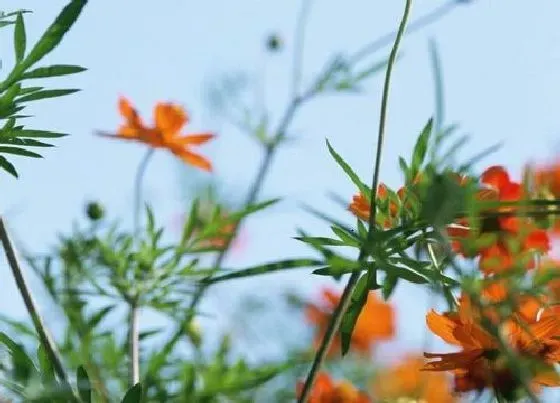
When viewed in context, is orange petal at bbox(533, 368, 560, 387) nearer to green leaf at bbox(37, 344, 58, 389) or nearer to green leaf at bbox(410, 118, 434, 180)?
green leaf at bbox(410, 118, 434, 180)

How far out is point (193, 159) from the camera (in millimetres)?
1480

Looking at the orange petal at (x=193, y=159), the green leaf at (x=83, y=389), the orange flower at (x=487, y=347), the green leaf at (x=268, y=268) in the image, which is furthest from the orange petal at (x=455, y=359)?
the orange petal at (x=193, y=159)

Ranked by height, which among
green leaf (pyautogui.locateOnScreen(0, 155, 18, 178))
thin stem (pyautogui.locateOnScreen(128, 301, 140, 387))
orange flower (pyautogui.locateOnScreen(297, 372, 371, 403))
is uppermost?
green leaf (pyautogui.locateOnScreen(0, 155, 18, 178))

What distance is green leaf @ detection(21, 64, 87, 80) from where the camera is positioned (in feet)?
2.66

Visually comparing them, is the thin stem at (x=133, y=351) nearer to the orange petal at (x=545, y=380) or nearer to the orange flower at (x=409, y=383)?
the orange flower at (x=409, y=383)

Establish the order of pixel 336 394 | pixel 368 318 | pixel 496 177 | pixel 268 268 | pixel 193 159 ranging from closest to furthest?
pixel 268 268 < pixel 496 177 < pixel 336 394 < pixel 193 159 < pixel 368 318

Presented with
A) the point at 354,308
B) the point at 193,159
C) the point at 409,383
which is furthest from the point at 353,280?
the point at 193,159

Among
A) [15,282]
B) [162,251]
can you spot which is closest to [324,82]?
[162,251]

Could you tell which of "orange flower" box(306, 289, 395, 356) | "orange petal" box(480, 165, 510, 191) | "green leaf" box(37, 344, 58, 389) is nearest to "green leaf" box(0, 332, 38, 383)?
"green leaf" box(37, 344, 58, 389)

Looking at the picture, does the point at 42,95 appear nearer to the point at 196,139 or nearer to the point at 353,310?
the point at 353,310

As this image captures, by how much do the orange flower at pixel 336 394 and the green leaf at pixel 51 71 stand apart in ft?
1.07

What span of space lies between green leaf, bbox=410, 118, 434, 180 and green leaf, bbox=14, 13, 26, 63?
0.27 metres

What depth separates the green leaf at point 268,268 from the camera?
629 millimetres

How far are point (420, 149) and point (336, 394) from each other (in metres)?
0.27
